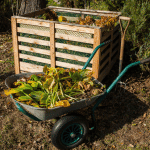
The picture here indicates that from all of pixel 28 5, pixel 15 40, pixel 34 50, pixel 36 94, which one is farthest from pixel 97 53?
pixel 28 5

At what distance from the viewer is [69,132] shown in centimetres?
271

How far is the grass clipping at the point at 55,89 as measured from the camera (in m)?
2.46

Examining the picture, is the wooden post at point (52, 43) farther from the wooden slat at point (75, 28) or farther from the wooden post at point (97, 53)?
the wooden post at point (97, 53)

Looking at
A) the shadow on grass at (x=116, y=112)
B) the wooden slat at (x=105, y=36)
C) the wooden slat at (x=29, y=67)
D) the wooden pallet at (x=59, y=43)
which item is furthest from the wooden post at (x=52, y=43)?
the shadow on grass at (x=116, y=112)

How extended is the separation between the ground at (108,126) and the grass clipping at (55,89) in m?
0.80

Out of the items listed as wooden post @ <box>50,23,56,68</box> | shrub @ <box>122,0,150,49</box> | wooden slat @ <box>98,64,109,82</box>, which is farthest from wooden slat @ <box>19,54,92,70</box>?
shrub @ <box>122,0,150,49</box>

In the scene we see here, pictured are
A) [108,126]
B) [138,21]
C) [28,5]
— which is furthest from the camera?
[28,5]

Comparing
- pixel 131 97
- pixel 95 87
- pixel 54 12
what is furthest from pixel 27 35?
pixel 131 97

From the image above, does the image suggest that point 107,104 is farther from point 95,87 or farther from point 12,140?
point 12,140

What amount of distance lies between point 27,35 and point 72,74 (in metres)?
1.79

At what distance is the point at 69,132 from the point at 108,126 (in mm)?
869

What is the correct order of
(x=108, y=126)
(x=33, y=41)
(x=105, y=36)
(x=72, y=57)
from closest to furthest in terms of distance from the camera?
(x=108, y=126) → (x=105, y=36) → (x=72, y=57) → (x=33, y=41)

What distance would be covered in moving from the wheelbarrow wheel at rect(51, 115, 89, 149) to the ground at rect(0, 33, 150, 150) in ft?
0.66

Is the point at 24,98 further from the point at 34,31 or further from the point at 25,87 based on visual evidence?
the point at 34,31
